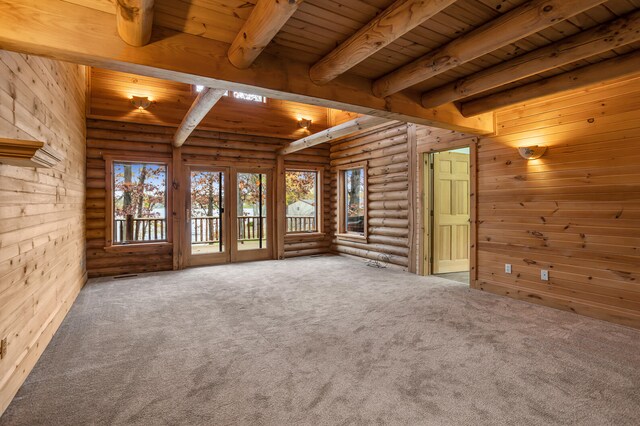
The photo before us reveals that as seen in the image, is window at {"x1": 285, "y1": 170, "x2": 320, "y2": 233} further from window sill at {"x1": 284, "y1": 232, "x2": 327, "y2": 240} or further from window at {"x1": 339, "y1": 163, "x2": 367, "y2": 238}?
window at {"x1": 339, "y1": 163, "x2": 367, "y2": 238}

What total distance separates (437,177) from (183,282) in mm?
4662

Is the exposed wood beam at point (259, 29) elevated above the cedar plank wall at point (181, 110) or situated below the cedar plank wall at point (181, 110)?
below

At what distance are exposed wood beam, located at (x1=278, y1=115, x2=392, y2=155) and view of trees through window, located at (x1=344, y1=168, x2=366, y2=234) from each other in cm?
171

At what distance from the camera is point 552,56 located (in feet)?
8.86

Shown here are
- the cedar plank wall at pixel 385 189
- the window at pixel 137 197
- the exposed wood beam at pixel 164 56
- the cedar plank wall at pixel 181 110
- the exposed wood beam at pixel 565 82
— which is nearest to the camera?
the exposed wood beam at pixel 164 56

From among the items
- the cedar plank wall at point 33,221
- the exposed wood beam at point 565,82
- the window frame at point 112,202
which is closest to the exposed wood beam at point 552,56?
the exposed wood beam at point 565,82

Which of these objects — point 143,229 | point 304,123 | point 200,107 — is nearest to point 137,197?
point 143,229

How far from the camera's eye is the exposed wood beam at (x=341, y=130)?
4.29m

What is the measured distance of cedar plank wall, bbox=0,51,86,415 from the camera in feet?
6.97

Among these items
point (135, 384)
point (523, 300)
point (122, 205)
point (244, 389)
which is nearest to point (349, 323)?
point (244, 389)

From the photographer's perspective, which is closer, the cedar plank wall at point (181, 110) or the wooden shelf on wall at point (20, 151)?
the wooden shelf on wall at point (20, 151)

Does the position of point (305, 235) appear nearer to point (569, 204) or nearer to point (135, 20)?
point (569, 204)

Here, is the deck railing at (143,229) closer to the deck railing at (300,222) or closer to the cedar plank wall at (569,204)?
the deck railing at (300,222)

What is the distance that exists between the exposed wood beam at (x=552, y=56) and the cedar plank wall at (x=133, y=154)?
15.2 ft
